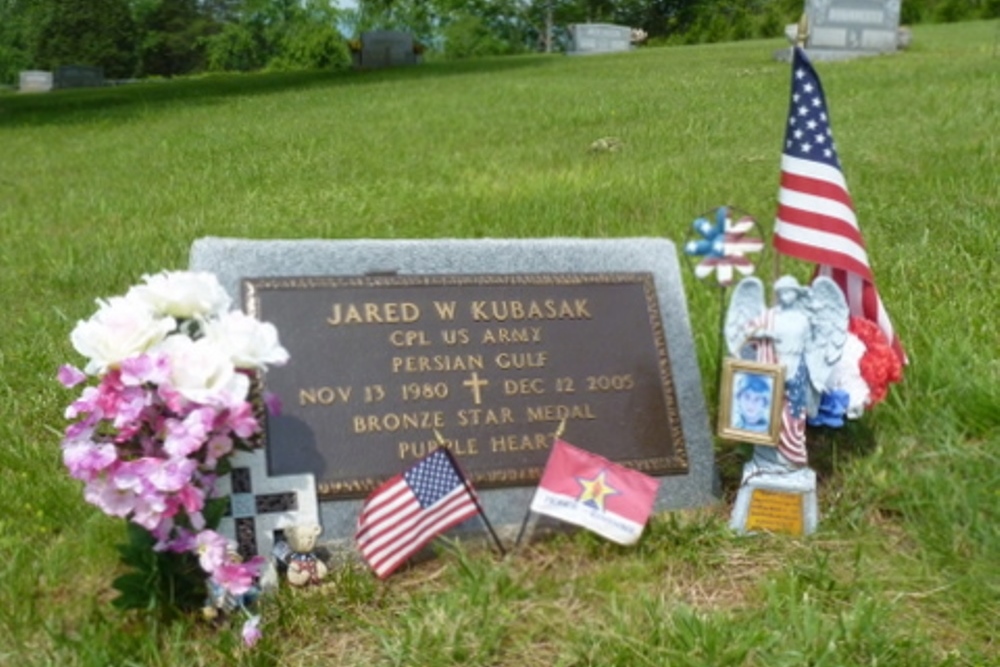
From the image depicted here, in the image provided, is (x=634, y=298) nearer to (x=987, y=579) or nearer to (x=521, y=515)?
(x=521, y=515)

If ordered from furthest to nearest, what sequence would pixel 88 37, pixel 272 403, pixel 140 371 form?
pixel 88 37 → pixel 272 403 → pixel 140 371

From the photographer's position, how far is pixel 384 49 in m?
27.5

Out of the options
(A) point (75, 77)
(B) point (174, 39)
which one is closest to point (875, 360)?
(A) point (75, 77)

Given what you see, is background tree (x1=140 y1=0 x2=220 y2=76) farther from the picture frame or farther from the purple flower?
the picture frame

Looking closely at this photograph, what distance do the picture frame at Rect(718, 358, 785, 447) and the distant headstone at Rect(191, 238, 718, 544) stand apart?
12.6 inches

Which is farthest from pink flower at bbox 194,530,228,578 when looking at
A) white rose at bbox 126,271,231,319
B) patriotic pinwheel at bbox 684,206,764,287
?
patriotic pinwheel at bbox 684,206,764,287

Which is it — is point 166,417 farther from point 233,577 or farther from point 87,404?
point 233,577

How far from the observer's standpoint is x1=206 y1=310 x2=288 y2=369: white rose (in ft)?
8.24

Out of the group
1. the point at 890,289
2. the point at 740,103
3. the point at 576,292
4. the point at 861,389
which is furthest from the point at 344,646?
the point at 740,103

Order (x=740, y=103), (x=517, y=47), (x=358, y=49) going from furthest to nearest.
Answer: (x=517, y=47) → (x=358, y=49) → (x=740, y=103)

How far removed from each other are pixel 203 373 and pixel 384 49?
1020 inches

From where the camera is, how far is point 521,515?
3094 mm

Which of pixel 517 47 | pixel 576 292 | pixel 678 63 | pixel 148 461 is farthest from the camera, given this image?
pixel 517 47

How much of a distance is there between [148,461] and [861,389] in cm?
177
